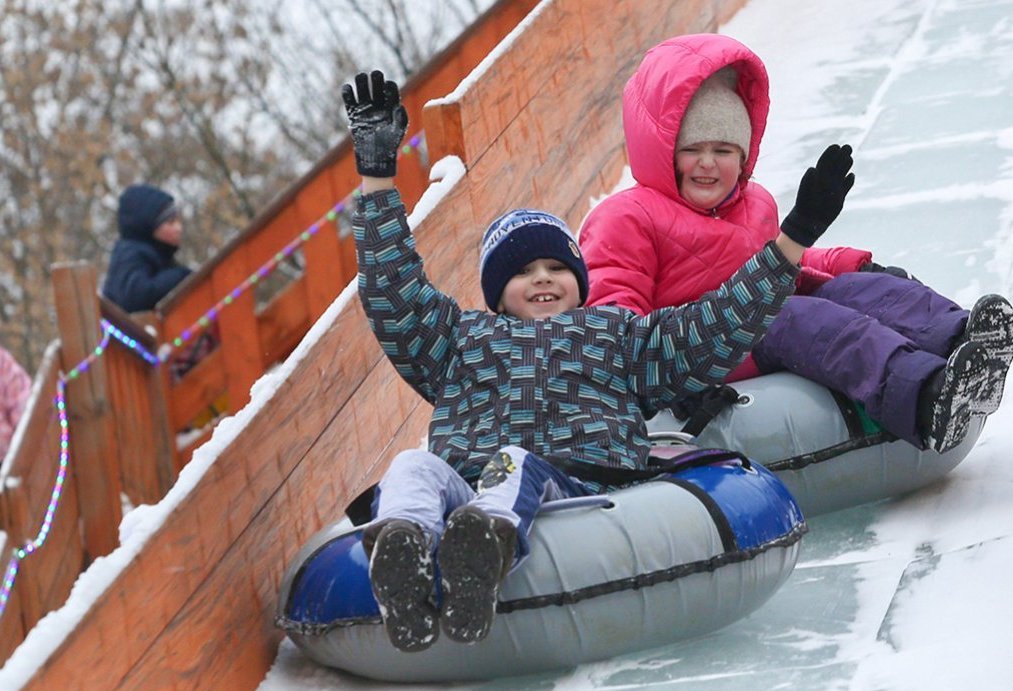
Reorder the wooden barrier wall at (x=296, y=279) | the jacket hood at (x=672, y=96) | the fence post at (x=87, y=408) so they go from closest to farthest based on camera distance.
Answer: the jacket hood at (x=672, y=96)
the fence post at (x=87, y=408)
the wooden barrier wall at (x=296, y=279)

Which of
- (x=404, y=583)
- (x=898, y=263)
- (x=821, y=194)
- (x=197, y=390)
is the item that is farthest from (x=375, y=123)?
(x=197, y=390)

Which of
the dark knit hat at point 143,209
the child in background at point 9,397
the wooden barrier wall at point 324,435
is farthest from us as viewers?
the dark knit hat at point 143,209

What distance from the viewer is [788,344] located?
3643mm

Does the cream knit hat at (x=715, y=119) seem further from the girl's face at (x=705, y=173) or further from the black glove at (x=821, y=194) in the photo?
the black glove at (x=821, y=194)

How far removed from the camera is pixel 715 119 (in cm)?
402

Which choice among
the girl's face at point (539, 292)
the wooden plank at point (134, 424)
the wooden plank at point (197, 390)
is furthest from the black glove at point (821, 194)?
the wooden plank at point (197, 390)

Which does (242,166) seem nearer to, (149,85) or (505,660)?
(149,85)

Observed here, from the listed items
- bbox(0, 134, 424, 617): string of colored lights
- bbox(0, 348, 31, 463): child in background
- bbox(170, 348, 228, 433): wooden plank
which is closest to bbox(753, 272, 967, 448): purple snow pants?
bbox(0, 134, 424, 617): string of colored lights

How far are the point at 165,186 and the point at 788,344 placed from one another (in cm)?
1413

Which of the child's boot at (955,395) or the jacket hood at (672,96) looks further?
the jacket hood at (672,96)

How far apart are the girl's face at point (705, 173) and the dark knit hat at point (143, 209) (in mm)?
3404

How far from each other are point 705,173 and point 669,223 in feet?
0.49

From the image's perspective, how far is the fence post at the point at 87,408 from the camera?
601 centimetres

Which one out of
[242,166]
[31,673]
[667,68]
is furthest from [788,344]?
[242,166]
